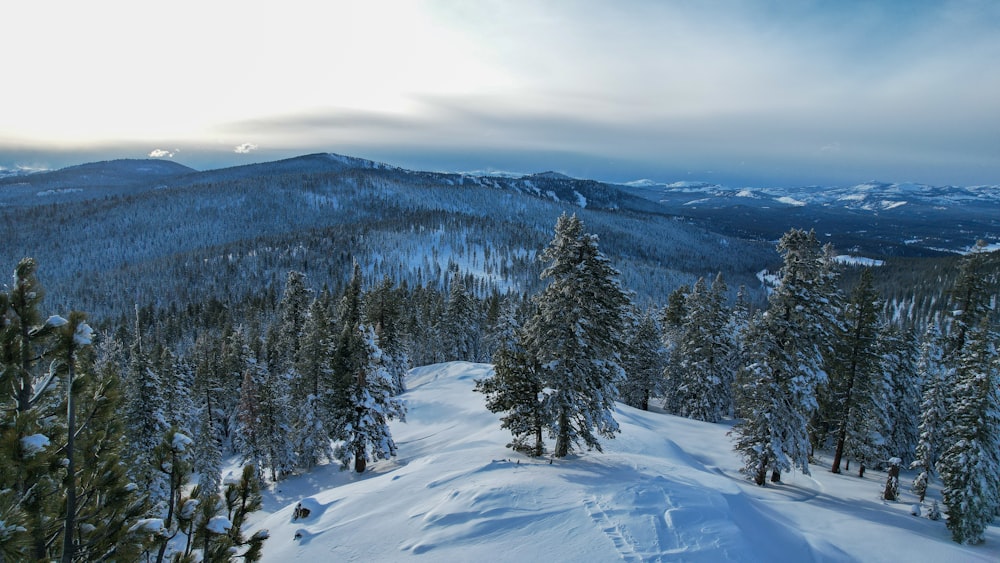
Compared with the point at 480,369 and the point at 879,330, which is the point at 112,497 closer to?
the point at 879,330

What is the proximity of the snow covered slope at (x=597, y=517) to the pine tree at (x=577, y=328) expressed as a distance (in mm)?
2125

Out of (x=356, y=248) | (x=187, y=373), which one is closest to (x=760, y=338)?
(x=187, y=373)

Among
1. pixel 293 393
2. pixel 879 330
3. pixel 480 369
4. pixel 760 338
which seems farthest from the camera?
pixel 480 369

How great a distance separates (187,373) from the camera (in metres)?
50.6

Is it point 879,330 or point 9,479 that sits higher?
point 9,479

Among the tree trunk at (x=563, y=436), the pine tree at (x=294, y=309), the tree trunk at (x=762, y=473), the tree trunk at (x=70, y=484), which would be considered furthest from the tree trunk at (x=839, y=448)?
the pine tree at (x=294, y=309)

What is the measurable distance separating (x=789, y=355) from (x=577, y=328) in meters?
10.3

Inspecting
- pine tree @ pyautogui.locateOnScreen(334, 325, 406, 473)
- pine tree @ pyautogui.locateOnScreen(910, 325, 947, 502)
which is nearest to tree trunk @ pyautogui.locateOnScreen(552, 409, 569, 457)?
pine tree @ pyautogui.locateOnScreen(334, 325, 406, 473)

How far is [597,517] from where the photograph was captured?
13.6m

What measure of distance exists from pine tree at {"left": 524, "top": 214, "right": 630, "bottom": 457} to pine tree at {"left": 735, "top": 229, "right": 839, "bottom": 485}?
726 centimetres

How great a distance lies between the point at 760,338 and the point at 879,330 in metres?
10.9

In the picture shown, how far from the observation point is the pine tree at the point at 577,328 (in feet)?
61.2

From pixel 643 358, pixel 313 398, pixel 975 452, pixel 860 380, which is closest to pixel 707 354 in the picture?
pixel 643 358

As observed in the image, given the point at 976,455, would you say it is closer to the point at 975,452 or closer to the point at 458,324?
the point at 975,452
